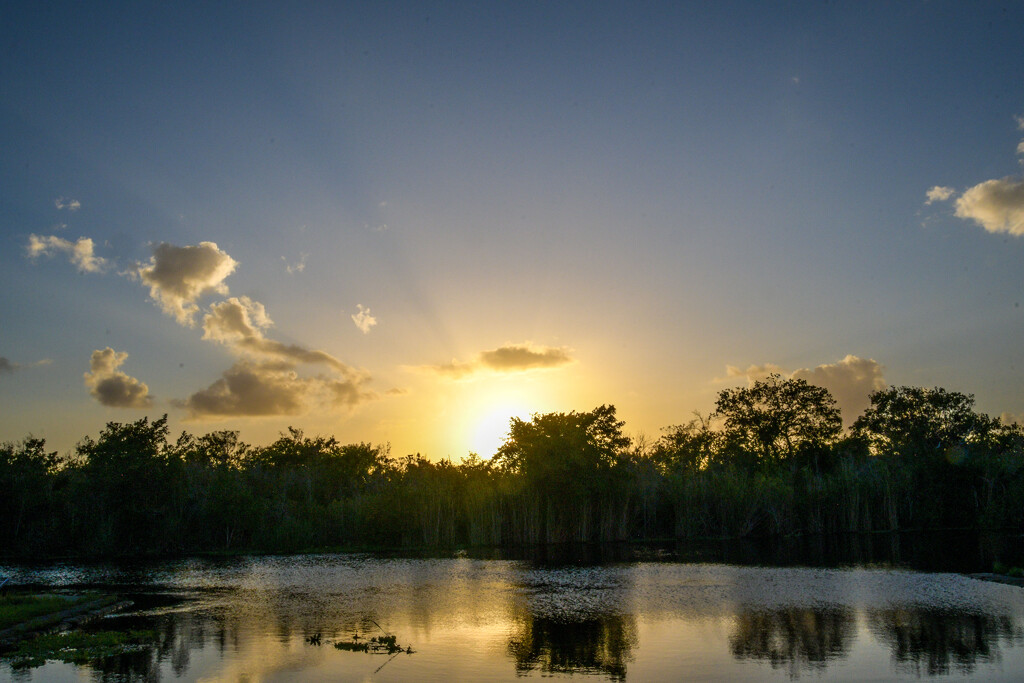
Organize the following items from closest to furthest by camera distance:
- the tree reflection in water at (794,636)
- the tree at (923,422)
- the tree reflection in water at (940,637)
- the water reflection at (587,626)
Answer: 1. the tree reflection in water at (940,637)
2. the water reflection at (587,626)
3. the tree reflection in water at (794,636)
4. the tree at (923,422)

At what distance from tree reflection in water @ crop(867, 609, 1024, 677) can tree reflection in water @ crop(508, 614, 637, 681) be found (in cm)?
544

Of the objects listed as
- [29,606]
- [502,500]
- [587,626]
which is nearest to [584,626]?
[587,626]

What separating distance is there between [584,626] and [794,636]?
5022 millimetres

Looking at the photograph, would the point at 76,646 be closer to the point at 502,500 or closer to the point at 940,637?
the point at 940,637

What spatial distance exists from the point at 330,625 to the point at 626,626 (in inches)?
311

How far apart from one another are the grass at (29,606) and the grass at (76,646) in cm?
189

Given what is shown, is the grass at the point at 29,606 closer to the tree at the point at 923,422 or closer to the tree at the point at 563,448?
the tree at the point at 563,448

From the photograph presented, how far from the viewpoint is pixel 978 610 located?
62.6ft

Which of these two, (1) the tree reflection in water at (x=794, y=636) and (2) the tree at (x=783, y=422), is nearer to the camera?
(1) the tree reflection in water at (x=794, y=636)

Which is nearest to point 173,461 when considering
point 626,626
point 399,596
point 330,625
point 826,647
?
point 399,596

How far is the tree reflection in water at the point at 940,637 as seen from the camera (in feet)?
44.1

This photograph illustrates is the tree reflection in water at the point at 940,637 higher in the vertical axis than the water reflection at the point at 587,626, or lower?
higher

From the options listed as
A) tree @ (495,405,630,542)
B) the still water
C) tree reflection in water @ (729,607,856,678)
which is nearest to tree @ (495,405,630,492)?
tree @ (495,405,630,542)

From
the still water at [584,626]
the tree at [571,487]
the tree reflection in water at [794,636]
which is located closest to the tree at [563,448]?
the tree at [571,487]
